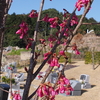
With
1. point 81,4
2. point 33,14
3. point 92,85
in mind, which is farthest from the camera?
point 92,85

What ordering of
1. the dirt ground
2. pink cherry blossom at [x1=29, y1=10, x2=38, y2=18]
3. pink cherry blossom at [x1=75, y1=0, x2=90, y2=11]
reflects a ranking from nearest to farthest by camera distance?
pink cherry blossom at [x1=75, y1=0, x2=90, y2=11] → pink cherry blossom at [x1=29, y1=10, x2=38, y2=18] → the dirt ground

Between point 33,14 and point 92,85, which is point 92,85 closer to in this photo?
point 92,85

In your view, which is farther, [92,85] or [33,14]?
[92,85]

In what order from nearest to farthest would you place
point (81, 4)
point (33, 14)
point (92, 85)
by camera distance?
point (81, 4) < point (33, 14) < point (92, 85)

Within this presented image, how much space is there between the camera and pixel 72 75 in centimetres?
1504

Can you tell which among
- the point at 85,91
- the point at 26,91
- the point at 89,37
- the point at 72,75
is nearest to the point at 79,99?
the point at 85,91

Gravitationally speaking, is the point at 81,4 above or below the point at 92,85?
above

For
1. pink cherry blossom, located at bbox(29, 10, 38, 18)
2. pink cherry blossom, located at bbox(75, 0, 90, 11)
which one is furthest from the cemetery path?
pink cherry blossom, located at bbox(75, 0, 90, 11)

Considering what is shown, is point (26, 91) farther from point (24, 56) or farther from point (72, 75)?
point (24, 56)

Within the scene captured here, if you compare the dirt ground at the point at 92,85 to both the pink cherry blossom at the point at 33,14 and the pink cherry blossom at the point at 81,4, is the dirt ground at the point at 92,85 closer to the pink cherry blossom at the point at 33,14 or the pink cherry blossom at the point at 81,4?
the pink cherry blossom at the point at 33,14

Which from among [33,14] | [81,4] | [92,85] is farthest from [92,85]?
[81,4]

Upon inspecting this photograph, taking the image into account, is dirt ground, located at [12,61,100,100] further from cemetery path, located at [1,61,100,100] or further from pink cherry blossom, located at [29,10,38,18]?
pink cherry blossom, located at [29,10,38,18]

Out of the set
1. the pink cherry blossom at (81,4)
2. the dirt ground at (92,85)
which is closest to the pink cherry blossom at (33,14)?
the pink cherry blossom at (81,4)

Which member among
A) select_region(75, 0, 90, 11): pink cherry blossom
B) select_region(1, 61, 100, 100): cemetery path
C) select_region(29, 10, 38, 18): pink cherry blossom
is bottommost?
select_region(1, 61, 100, 100): cemetery path
